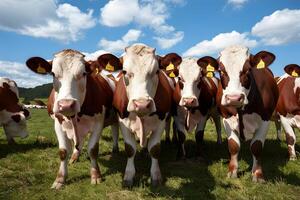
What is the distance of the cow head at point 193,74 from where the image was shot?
780cm

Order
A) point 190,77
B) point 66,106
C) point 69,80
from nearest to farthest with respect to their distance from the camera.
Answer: point 66,106
point 69,80
point 190,77

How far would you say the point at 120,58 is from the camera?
7.21 meters

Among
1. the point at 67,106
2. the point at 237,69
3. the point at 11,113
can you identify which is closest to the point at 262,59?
the point at 237,69

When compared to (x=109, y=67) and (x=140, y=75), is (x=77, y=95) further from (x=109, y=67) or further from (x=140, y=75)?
(x=140, y=75)

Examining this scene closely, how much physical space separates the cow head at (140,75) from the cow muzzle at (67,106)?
894 millimetres

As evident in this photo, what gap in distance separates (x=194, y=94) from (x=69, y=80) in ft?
9.73

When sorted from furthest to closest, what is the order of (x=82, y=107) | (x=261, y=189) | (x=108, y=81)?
(x=108, y=81) < (x=82, y=107) < (x=261, y=189)

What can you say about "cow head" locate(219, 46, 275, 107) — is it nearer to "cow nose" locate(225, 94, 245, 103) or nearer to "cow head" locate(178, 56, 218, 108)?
"cow nose" locate(225, 94, 245, 103)

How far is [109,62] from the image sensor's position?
7.17 m

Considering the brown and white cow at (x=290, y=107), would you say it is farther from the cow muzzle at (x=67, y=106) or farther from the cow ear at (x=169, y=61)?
the cow muzzle at (x=67, y=106)

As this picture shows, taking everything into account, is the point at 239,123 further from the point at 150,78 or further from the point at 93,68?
the point at 93,68

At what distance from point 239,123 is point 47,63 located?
392 centimetres

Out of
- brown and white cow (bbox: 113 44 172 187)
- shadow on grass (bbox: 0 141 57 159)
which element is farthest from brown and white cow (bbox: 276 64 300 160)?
shadow on grass (bbox: 0 141 57 159)

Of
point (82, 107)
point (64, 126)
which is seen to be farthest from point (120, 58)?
point (64, 126)
